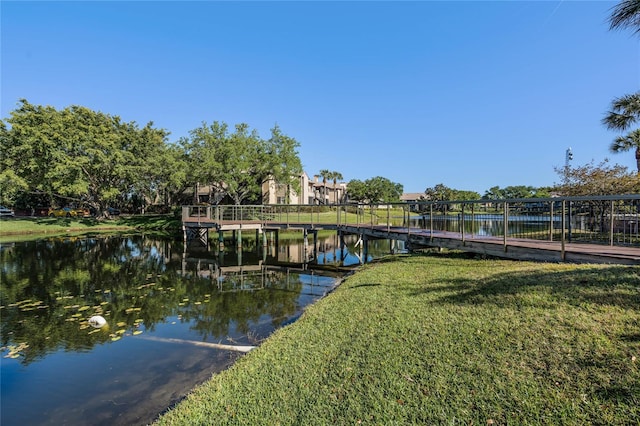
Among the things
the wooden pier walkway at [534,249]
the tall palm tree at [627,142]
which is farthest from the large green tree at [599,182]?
the wooden pier walkway at [534,249]

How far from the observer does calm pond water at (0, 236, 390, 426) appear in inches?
185

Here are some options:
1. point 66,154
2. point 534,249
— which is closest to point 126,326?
point 534,249

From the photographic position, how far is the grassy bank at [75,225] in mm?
29041

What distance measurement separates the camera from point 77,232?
30531 mm

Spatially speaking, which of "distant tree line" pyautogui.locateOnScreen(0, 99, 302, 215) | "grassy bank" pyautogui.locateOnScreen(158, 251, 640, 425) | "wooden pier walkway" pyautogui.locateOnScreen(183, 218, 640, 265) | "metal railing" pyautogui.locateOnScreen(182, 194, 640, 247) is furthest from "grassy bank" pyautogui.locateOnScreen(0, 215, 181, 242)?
"metal railing" pyautogui.locateOnScreen(182, 194, 640, 247)

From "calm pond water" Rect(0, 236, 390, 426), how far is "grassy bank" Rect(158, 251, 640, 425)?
1506 millimetres

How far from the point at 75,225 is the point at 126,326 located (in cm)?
3366

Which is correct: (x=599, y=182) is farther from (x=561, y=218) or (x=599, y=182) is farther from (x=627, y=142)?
(x=561, y=218)

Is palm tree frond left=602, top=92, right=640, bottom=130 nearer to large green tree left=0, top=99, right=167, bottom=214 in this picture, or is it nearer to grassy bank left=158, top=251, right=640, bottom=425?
grassy bank left=158, top=251, right=640, bottom=425

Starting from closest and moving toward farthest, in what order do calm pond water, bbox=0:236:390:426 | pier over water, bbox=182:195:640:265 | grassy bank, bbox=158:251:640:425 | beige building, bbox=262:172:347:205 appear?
grassy bank, bbox=158:251:640:425
calm pond water, bbox=0:236:390:426
pier over water, bbox=182:195:640:265
beige building, bbox=262:172:347:205

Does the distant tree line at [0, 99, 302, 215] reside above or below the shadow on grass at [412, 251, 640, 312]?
above

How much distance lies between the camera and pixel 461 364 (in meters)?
3.58

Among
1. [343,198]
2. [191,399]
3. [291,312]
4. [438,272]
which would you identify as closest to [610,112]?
A: [438,272]

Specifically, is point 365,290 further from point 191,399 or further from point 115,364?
point 115,364
